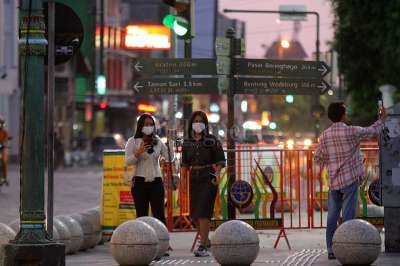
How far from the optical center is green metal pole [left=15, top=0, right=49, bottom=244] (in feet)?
38.0

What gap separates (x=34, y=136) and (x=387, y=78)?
4233 cm

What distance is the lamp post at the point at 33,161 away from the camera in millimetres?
11547

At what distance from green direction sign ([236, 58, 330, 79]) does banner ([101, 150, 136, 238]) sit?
2019mm

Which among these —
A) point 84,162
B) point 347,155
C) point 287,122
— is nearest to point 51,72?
point 347,155

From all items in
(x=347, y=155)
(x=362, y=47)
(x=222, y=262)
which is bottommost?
(x=222, y=262)

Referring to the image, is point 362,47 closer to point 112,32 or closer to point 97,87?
point 97,87

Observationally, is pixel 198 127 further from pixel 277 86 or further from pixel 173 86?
pixel 277 86

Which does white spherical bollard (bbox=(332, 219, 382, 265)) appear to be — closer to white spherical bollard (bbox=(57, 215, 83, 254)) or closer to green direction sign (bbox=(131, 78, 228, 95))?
white spherical bollard (bbox=(57, 215, 83, 254))

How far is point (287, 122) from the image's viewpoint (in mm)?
140250

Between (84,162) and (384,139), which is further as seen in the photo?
(84,162)

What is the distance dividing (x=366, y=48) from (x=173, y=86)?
1487 inches

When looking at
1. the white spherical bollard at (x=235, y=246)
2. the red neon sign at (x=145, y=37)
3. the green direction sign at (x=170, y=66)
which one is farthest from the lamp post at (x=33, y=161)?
the red neon sign at (x=145, y=37)

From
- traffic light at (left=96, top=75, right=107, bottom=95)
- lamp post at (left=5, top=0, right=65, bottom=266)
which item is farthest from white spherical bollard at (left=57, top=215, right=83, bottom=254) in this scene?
traffic light at (left=96, top=75, right=107, bottom=95)

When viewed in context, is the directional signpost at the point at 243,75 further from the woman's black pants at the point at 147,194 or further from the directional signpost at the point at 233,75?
the woman's black pants at the point at 147,194
